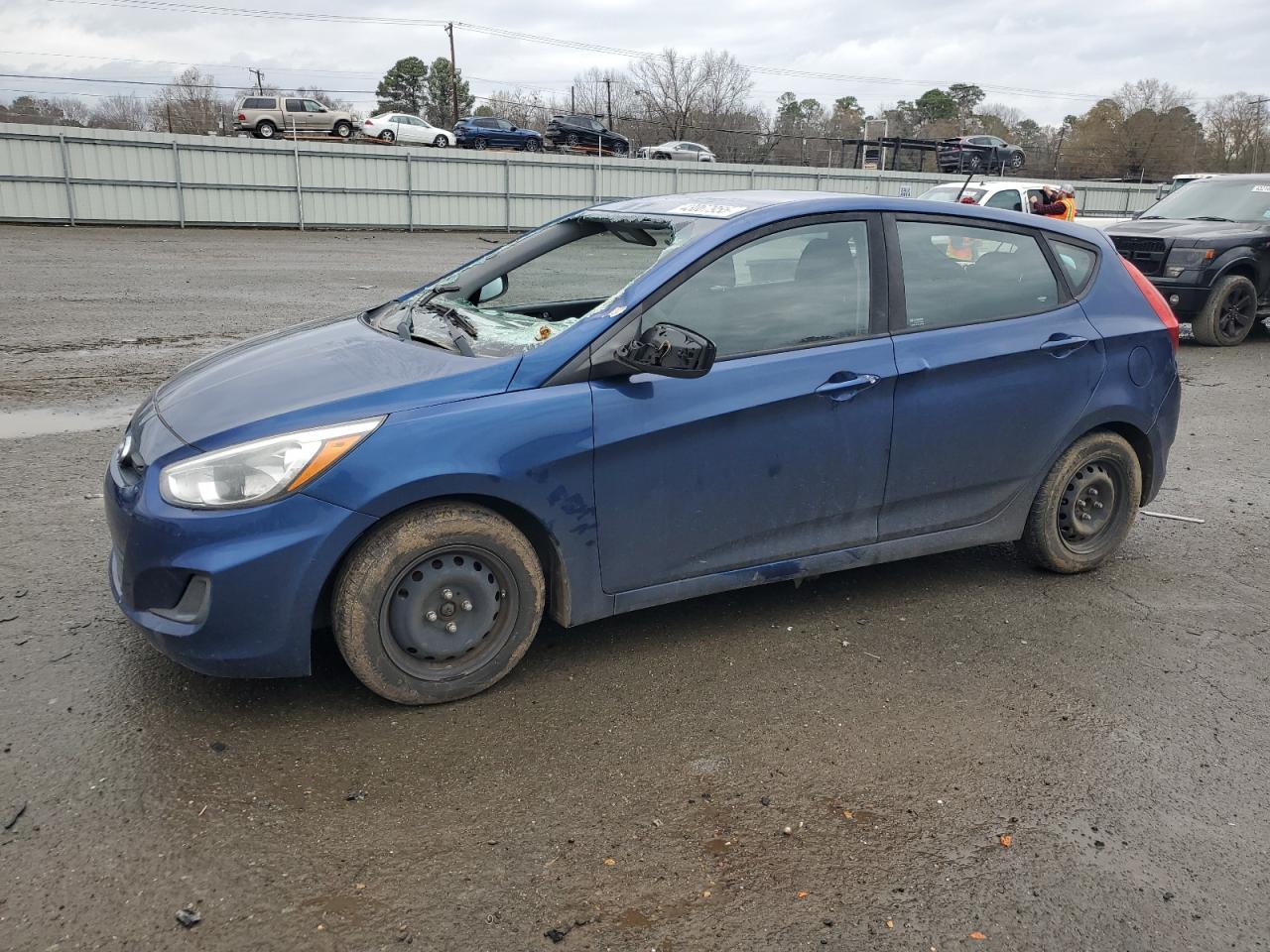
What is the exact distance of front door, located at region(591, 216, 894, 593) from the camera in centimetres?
356

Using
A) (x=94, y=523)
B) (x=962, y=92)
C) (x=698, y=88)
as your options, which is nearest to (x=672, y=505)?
(x=94, y=523)

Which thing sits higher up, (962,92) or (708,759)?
(962,92)

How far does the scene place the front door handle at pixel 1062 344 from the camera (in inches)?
172

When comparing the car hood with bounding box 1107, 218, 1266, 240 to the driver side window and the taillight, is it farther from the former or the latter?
the driver side window

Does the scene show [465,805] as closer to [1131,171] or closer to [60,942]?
[60,942]

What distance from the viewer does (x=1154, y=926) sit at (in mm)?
2539

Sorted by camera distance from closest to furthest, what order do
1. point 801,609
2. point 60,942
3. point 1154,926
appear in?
point 60,942 < point 1154,926 < point 801,609

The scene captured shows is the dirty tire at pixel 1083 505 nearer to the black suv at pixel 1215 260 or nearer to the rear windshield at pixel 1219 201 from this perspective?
the black suv at pixel 1215 260

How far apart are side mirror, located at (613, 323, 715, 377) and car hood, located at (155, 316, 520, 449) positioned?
15.9 inches

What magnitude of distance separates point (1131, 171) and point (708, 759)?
66946 mm

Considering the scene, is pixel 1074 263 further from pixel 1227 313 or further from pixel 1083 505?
pixel 1227 313

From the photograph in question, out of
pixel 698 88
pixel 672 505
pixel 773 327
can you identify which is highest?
pixel 698 88

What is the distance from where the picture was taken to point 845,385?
12.7 feet

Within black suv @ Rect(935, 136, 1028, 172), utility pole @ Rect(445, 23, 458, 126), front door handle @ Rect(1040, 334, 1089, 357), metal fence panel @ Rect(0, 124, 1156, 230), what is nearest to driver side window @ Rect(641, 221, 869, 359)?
front door handle @ Rect(1040, 334, 1089, 357)
